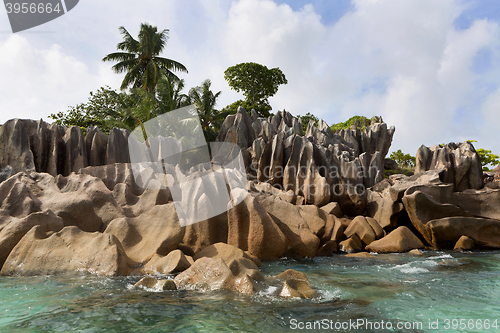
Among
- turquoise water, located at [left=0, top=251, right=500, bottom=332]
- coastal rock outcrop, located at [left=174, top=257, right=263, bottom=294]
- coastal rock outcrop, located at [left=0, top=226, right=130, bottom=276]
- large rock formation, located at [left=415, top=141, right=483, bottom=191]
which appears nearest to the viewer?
turquoise water, located at [left=0, top=251, right=500, bottom=332]

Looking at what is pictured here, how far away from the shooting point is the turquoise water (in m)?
4.35

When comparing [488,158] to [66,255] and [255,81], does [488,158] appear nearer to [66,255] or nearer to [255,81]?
[255,81]

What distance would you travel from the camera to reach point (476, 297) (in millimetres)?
6199

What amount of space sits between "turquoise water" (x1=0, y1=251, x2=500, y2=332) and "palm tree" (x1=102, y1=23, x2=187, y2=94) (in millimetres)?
28558

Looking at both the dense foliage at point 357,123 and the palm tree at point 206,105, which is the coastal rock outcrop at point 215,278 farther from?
the dense foliage at point 357,123

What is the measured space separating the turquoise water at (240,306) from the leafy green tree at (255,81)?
3176 cm

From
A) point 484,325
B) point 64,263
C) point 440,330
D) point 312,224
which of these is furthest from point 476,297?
point 64,263

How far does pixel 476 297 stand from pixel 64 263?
7.92 metres

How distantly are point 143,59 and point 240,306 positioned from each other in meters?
32.5

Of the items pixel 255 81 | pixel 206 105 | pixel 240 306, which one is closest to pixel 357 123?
pixel 255 81

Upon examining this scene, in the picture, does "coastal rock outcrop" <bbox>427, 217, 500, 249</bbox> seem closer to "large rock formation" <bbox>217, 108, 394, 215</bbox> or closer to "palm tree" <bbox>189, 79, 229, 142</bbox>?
"large rock formation" <bbox>217, 108, 394, 215</bbox>

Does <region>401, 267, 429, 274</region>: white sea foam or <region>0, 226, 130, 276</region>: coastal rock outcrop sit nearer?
<region>0, 226, 130, 276</region>: coastal rock outcrop

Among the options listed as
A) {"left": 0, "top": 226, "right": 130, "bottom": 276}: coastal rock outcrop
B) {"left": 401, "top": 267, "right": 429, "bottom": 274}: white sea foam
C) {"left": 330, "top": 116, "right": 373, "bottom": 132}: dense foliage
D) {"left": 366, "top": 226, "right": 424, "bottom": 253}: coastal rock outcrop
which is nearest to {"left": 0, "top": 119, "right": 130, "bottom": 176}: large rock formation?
{"left": 0, "top": 226, "right": 130, "bottom": 276}: coastal rock outcrop

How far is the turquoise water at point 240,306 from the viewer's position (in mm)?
4348
